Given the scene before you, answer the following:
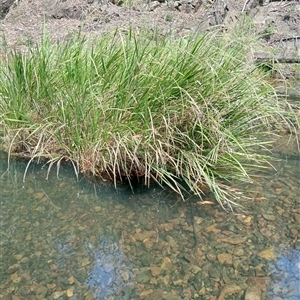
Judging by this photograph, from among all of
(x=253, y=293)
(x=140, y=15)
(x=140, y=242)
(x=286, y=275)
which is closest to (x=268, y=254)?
(x=286, y=275)

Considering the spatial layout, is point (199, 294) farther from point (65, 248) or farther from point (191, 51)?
point (191, 51)

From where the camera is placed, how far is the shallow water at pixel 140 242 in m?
1.95

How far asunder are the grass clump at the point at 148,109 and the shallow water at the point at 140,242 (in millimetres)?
184

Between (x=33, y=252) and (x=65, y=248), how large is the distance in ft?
0.54

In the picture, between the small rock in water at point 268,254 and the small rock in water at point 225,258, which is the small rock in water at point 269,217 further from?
the small rock in water at point 225,258

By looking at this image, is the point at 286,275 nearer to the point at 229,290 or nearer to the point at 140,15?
the point at 229,290

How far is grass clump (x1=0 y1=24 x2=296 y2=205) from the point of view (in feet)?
8.86

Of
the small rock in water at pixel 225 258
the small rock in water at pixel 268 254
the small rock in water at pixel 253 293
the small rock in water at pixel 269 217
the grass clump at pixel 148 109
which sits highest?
the grass clump at pixel 148 109

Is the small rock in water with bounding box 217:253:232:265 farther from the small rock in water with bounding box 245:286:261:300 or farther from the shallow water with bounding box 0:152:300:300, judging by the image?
the small rock in water with bounding box 245:286:261:300

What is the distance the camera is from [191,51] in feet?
9.08

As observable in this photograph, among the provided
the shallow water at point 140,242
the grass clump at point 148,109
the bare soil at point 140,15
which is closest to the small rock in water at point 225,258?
the shallow water at point 140,242

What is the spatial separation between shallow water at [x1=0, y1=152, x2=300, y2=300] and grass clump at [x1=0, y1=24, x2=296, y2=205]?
0.60ft

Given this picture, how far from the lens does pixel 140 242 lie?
228 centimetres

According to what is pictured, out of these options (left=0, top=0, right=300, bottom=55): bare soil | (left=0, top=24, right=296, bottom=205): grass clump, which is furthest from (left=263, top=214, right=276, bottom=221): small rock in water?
(left=0, top=0, right=300, bottom=55): bare soil
